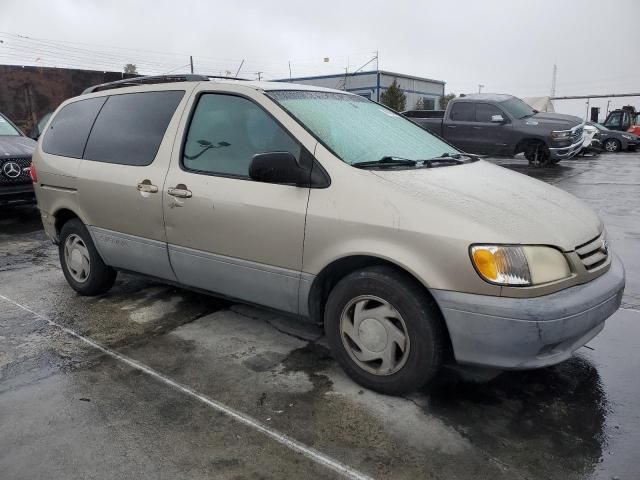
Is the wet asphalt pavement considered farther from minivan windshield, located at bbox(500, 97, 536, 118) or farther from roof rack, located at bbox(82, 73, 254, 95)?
minivan windshield, located at bbox(500, 97, 536, 118)

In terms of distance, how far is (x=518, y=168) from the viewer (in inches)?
537

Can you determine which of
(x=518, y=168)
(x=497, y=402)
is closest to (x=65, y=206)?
(x=497, y=402)

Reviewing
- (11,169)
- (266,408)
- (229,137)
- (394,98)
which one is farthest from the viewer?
(394,98)

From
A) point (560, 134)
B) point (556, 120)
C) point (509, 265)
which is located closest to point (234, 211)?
point (509, 265)

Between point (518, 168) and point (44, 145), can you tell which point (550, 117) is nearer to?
point (518, 168)

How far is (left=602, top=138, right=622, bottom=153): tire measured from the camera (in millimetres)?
21703

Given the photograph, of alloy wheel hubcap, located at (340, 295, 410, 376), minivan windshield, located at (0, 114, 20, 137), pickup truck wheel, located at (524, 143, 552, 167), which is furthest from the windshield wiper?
pickup truck wheel, located at (524, 143, 552, 167)

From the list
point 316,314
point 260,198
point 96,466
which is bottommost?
point 96,466

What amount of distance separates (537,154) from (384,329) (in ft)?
39.8

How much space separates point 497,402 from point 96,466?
2000 millimetres

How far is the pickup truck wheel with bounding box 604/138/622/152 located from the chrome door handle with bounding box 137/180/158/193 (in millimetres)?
22679

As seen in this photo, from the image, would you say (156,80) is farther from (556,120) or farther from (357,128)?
(556,120)

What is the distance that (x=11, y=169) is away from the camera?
7465mm

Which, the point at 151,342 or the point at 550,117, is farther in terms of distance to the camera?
the point at 550,117
